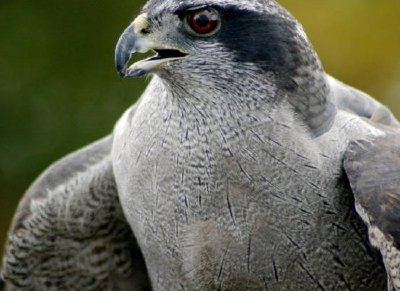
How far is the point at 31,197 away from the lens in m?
6.62

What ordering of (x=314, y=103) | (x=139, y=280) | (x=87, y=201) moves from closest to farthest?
(x=314, y=103) < (x=87, y=201) < (x=139, y=280)

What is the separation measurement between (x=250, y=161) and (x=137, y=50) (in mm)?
759

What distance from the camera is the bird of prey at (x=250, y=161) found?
5.30 meters

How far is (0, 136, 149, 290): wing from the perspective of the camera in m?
6.47

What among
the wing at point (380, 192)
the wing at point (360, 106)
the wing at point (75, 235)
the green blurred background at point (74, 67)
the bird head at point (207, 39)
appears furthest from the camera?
the green blurred background at point (74, 67)

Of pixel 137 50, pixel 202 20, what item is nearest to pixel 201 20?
pixel 202 20

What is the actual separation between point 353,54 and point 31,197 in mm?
5127

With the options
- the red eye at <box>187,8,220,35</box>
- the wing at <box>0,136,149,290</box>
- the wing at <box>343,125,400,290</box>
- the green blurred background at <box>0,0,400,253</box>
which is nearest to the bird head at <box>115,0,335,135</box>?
the red eye at <box>187,8,220,35</box>

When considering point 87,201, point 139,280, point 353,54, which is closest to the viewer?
point 87,201

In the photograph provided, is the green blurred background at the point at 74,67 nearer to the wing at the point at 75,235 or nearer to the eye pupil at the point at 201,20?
the wing at the point at 75,235

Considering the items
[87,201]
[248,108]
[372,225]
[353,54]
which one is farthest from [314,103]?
[353,54]

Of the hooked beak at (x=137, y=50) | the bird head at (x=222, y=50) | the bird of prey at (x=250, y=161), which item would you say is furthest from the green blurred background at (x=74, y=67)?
the hooked beak at (x=137, y=50)

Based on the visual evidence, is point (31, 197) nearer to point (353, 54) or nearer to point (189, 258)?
point (189, 258)

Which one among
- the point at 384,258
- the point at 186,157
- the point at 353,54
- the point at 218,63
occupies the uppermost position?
the point at 218,63
